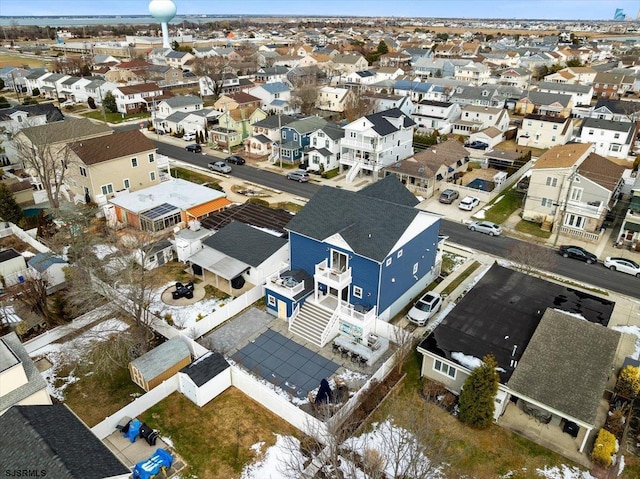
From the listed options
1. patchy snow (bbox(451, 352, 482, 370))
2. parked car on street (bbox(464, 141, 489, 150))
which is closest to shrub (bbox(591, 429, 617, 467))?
patchy snow (bbox(451, 352, 482, 370))

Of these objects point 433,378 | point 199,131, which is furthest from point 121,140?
point 433,378

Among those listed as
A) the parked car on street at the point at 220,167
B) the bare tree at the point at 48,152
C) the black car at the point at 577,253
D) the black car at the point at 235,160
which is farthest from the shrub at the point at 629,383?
the black car at the point at 235,160

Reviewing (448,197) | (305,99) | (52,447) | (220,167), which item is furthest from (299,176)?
(52,447)

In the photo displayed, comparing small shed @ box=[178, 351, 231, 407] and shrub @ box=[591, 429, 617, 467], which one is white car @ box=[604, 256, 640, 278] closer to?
shrub @ box=[591, 429, 617, 467]

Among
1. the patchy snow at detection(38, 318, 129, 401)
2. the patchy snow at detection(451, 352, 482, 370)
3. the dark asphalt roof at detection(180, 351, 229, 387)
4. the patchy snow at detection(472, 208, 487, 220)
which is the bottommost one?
the patchy snow at detection(38, 318, 129, 401)

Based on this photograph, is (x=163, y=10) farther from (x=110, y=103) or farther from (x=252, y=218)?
(x=252, y=218)
